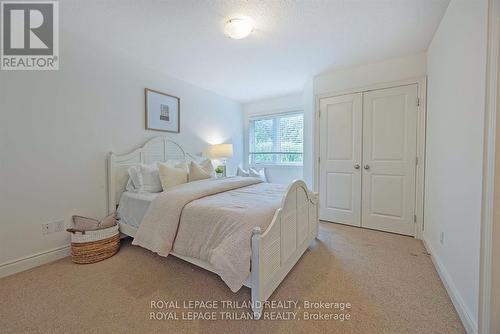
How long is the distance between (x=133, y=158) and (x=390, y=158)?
3388 mm

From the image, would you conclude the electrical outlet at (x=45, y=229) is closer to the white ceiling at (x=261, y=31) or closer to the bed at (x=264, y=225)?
the bed at (x=264, y=225)

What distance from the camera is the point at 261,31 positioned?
2107 millimetres

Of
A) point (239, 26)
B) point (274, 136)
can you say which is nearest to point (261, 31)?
point (239, 26)

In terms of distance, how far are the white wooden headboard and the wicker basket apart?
0.48 metres

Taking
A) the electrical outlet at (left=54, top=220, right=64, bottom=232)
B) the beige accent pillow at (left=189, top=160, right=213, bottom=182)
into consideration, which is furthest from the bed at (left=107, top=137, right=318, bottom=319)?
the beige accent pillow at (left=189, top=160, right=213, bottom=182)

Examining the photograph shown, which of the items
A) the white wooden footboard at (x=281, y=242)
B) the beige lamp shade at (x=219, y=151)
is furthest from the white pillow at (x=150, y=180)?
the white wooden footboard at (x=281, y=242)

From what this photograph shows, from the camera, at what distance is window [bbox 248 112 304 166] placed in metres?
4.29

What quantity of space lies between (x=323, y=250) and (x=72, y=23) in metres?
3.41

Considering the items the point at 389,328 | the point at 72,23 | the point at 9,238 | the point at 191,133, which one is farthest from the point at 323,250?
the point at 72,23

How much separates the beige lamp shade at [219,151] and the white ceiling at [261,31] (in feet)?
4.28

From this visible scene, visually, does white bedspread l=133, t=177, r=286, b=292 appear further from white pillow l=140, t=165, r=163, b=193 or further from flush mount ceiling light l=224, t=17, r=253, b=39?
flush mount ceiling light l=224, t=17, r=253, b=39

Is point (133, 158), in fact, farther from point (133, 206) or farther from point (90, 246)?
point (90, 246)

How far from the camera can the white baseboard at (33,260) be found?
72.5 inches

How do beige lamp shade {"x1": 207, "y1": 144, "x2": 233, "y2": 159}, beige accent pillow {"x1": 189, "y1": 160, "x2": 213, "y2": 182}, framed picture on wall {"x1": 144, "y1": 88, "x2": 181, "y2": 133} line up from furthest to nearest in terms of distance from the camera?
beige lamp shade {"x1": 207, "y1": 144, "x2": 233, "y2": 159} < framed picture on wall {"x1": 144, "y1": 88, "x2": 181, "y2": 133} < beige accent pillow {"x1": 189, "y1": 160, "x2": 213, "y2": 182}
